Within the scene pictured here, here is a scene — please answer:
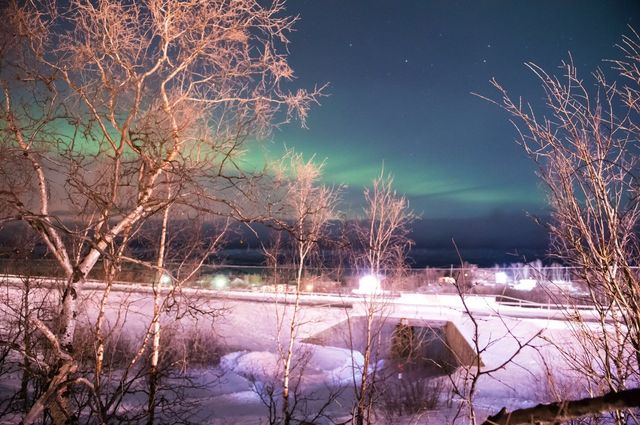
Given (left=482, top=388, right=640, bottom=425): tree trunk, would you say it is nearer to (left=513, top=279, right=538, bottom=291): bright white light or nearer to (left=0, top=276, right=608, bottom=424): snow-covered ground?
(left=0, top=276, right=608, bottom=424): snow-covered ground

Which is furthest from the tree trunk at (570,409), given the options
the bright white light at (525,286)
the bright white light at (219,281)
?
the bright white light at (525,286)

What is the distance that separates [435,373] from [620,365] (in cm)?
2010

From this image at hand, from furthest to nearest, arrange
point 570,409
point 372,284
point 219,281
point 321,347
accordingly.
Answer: point 219,281 → point 321,347 → point 372,284 → point 570,409

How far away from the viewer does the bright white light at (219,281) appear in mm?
32031

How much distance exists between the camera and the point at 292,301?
28969 mm

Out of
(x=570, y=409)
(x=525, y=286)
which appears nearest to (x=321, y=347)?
(x=525, y=286)

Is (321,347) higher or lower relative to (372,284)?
lower

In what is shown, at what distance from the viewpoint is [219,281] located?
33000 millimetres

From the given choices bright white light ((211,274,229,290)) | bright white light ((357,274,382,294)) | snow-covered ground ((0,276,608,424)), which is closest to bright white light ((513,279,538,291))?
snow-covered ground ((0,276,608,424))

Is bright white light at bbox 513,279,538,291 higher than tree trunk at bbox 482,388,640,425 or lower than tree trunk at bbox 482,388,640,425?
lower

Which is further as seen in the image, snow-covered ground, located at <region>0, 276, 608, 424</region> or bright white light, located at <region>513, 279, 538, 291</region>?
bright white light, located at <region>513, 279, 538, 291</region>

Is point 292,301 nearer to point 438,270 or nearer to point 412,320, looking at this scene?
point 412,320

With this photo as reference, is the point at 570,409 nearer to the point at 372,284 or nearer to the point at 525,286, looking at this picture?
the point at 372,284

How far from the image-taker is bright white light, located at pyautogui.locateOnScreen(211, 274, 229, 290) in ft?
105
